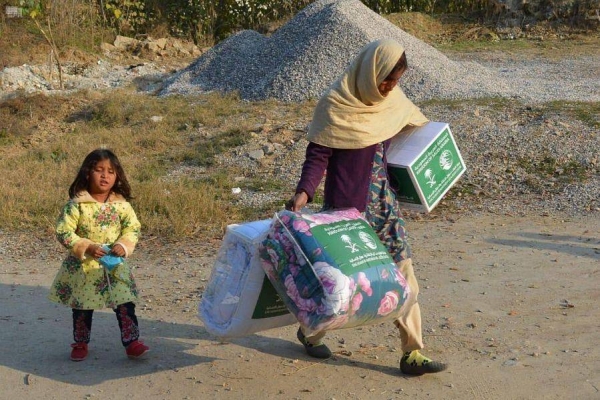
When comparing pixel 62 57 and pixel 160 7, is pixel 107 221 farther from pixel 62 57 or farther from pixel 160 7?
pixel 160 7

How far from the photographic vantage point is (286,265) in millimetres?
3844

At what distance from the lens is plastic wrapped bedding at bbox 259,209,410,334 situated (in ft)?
12.0

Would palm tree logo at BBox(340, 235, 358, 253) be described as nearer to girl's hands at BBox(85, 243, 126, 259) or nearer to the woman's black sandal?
the woman's black sandal

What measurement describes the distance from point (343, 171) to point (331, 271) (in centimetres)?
63

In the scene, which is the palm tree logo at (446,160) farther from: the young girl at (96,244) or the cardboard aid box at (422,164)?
the young girl at (96,244)

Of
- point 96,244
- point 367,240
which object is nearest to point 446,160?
point 367,240

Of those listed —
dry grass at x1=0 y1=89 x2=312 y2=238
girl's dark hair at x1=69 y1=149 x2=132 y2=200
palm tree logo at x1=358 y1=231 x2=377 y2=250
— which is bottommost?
dry grass at x1=0 y1=89 x2=312 y2=238

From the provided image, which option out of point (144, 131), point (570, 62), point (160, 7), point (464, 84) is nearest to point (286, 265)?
point (144, 131)

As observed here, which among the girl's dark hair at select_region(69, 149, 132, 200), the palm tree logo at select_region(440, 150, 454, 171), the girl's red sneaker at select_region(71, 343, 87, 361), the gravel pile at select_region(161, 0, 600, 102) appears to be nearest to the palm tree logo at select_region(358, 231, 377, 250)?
the palm tree logo at select_region(440, 150, 454, 171)

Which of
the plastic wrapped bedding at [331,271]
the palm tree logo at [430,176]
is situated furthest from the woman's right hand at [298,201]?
the palm tree logo at [430,176]

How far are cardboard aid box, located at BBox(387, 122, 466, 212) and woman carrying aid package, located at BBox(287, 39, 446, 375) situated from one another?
81 mm

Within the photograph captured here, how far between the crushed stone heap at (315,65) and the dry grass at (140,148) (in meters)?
0.57

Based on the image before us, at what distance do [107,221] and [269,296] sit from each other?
977 mm

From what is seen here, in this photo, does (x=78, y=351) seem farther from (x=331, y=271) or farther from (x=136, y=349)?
(x=331, y=271)
